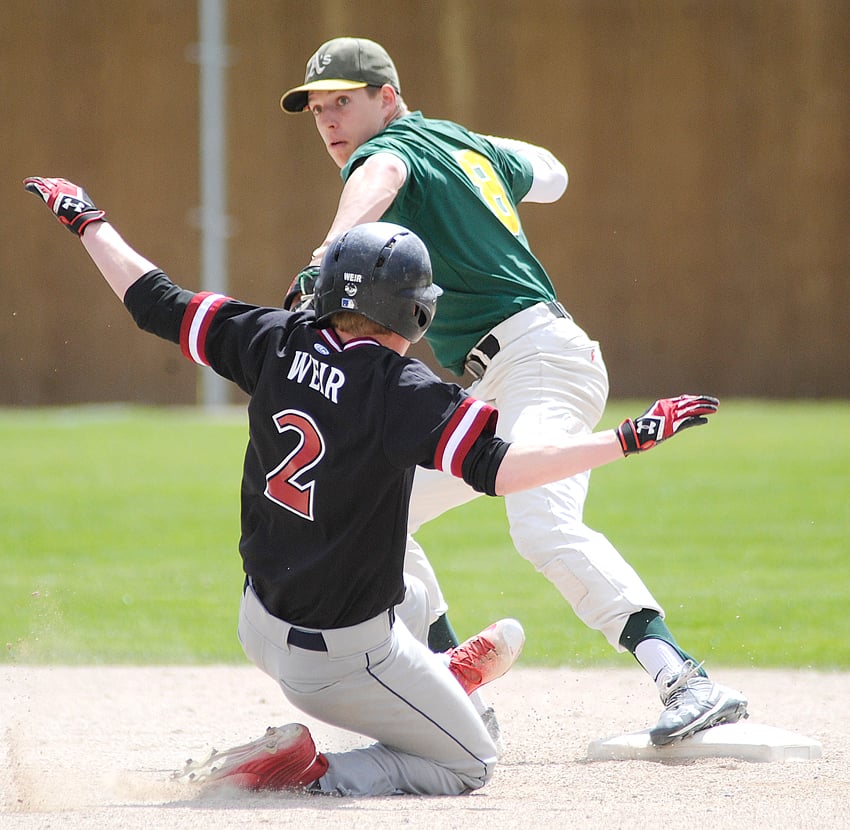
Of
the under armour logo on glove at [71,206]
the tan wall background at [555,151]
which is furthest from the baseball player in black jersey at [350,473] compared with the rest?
the tan wall background at [555,151]

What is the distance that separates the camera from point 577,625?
6742mm

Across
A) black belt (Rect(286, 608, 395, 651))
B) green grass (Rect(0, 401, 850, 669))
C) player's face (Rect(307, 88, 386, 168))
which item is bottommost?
green grass (Rect(0, 401, 850, 669))

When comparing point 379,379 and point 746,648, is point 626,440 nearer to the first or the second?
point 379,379

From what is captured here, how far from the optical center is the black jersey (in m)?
3.13

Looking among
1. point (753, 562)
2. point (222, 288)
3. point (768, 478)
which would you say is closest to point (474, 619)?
point (753, 562)

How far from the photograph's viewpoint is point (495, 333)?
4348mm

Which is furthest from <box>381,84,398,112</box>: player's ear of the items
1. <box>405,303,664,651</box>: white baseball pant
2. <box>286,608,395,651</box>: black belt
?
<box>286,608,395,651</box>: black belt

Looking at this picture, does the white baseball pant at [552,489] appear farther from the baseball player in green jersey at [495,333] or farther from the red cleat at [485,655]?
the red cleat at [485,655]

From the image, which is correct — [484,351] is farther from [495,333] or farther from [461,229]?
[461,229]

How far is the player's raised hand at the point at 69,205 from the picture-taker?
3617mm

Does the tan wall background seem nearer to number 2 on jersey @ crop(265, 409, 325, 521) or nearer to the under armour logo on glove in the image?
the under armour logo on glove

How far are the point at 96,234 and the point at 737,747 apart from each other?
2.26 m

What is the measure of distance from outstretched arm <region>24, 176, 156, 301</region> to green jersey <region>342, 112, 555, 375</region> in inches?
32.4

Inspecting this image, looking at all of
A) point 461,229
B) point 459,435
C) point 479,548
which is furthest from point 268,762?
point 479,548
